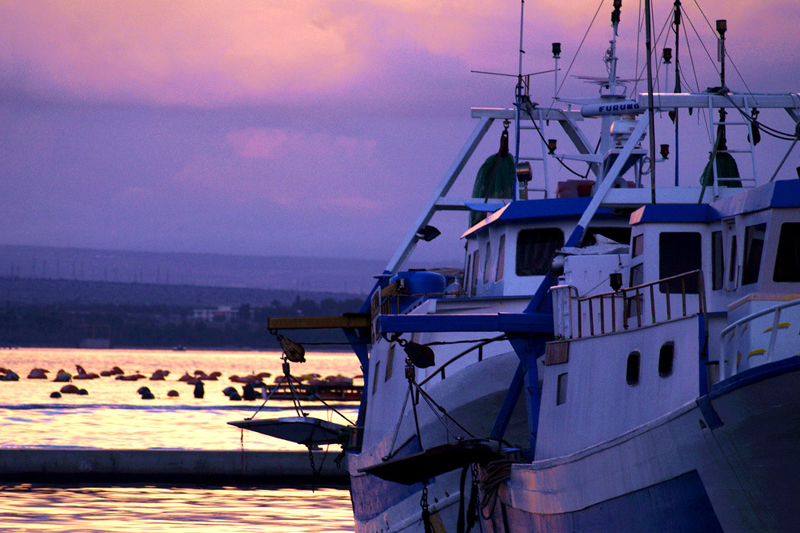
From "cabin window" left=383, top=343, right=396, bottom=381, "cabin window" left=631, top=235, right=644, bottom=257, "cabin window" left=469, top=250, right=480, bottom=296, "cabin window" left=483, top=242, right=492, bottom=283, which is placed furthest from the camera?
"cabin window" left=469, top=250, right=480, bottom=296

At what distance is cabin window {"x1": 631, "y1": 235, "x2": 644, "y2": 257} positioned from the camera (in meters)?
21.3

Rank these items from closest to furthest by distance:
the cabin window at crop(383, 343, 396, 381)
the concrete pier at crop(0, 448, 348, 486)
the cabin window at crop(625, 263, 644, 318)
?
the cabin window at crop(625, 263, 644, 318), the cabin window at crop(383, 343, 396, 381), the concrete pier at crop(0, 448, 348, 486)

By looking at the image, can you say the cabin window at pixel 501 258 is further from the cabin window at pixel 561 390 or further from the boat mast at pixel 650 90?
the cabin window at pixel 561 390

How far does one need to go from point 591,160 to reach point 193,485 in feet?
80.8

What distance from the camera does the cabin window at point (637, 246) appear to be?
21328 millimetres

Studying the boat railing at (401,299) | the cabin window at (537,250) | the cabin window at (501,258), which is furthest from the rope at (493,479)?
the cabin window at (501,258)

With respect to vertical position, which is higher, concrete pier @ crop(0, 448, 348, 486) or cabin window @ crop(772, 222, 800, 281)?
cabin window @ crop(772, 222, 800, 281)

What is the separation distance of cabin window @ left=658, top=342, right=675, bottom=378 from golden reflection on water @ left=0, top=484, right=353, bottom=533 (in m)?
23.3

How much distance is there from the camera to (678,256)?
68.4 feet

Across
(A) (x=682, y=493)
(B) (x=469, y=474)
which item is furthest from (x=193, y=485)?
(A) (x=682, y=493)

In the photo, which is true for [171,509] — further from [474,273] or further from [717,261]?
[717,261]

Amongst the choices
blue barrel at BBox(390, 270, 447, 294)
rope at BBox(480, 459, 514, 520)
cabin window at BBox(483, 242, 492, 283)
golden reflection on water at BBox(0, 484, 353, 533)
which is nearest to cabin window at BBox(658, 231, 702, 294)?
rope at BBox(480, 459, 514, 520)

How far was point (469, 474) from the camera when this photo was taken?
25.5 metres

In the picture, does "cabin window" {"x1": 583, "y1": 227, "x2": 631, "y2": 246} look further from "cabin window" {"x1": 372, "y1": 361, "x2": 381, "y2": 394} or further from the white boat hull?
the white boat hull
